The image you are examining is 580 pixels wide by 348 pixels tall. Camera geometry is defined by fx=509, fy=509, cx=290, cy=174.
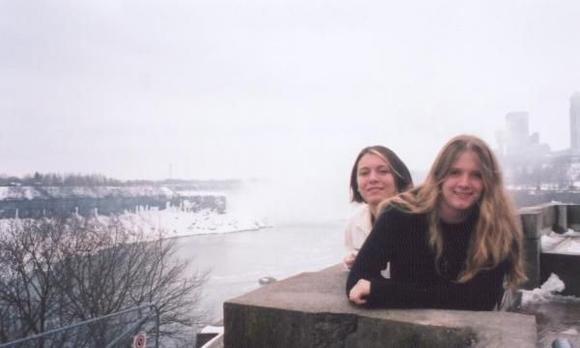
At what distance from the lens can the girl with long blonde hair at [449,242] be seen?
2.30 metres

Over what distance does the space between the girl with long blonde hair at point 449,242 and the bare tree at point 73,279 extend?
19.6m

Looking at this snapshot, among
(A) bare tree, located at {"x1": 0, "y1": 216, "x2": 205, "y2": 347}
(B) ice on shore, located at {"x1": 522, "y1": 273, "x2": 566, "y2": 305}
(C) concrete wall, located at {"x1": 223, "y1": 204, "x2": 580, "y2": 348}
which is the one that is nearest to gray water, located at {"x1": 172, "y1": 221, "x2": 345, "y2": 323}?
(A) bare tree, located at {"x1": 0, "y1": 216, "x2": 205, "y2": 347}

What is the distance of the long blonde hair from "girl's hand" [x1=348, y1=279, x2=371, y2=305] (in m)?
0.37

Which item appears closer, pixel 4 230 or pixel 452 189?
pixel 452 189

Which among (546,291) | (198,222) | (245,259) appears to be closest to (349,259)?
(546,291)

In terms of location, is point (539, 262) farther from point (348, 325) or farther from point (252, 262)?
point (252, 262)

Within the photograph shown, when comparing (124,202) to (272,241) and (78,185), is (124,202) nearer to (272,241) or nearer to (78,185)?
(78,185)

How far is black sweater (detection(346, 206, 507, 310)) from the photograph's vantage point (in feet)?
7.55

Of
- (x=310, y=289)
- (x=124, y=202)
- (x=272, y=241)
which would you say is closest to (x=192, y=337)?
(x=310, y=289)

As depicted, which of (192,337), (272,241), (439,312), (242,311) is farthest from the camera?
(272,241)

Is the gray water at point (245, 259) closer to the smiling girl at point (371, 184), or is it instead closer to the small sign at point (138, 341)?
the small sign at point (138, 341)

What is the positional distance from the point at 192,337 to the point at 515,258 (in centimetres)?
2777

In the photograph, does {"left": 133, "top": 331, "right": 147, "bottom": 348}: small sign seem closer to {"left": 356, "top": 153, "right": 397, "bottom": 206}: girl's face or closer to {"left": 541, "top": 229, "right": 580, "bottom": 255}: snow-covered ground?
{"left": 541, "top": 229, "right": 580, "bottom": 255}: snow-covered ground

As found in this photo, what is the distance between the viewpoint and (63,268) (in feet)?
81.5
